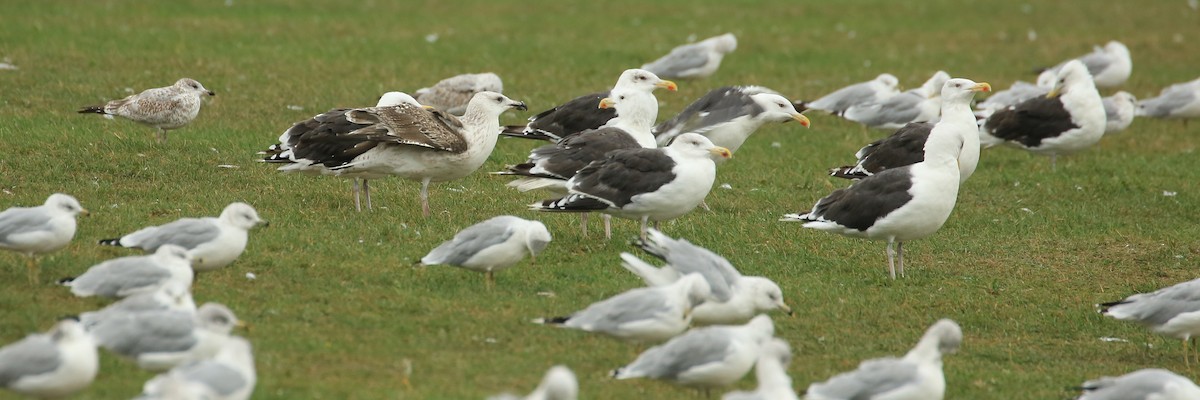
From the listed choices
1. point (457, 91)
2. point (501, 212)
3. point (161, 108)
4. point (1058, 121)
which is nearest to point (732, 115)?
point (501, 212)

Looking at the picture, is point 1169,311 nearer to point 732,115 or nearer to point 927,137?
point 927,137

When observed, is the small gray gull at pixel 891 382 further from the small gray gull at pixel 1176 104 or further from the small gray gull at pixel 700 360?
the small gray gull at pixel 1176 104

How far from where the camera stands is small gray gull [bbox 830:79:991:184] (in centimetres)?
1381

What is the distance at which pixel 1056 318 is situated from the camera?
11383 millimetres

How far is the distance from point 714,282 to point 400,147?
4160mm

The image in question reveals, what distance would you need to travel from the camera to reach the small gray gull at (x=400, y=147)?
1237 cm

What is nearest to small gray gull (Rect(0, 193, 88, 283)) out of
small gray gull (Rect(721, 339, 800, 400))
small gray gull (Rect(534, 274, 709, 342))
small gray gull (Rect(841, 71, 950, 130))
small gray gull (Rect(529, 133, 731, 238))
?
small gray gull (Rect(534, 274, 709, 342))

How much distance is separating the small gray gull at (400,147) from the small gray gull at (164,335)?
14.8 feet

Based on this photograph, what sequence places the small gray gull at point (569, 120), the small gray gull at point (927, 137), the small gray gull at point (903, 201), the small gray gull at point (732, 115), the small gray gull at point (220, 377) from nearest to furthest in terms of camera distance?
the small gray gull at point (220, 377) < the small gray gull at point (903, 201) < the small gray gull at point (927, 137) < the small gray gull at point (732, 115) < the small gray gull at point (569, 120)

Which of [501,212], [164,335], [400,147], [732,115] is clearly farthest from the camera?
[732,115]

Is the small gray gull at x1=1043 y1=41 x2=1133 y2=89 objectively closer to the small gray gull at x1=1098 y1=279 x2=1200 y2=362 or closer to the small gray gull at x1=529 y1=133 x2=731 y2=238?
the small gray gull at x1=529 y1=133 x2=731 y2=238

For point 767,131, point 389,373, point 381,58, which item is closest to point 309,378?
point 389,373

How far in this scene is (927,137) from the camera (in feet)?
44.9

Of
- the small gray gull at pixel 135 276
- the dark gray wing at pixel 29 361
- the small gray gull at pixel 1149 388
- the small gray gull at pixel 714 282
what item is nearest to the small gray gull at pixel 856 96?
the small gray gull at pixel 714 282
